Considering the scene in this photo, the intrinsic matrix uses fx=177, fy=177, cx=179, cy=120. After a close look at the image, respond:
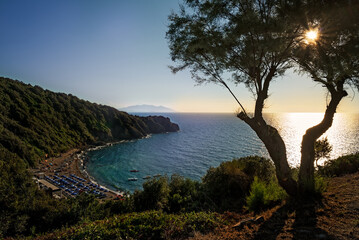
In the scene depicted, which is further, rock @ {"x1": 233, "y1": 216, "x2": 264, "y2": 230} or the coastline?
the coastline

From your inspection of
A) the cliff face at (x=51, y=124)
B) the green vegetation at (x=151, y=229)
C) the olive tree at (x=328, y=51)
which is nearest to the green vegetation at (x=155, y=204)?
the green vegetation at (x=151, y=229)

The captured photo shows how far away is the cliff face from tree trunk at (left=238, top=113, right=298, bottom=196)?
57.4m

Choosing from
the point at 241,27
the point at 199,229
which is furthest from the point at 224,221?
the point at 241,27

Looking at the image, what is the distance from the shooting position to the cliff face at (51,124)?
5232cm

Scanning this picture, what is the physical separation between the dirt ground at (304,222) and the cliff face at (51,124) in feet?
189

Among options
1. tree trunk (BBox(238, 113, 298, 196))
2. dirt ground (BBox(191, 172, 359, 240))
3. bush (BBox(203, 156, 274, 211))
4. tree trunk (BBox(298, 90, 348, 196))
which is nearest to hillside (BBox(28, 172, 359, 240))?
dirt ground (BBox(191, 172, 359, 240))

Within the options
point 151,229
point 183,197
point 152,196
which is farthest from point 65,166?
point 151,229

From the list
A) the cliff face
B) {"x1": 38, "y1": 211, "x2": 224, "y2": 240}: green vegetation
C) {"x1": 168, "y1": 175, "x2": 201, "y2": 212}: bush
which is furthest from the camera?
the cliff face

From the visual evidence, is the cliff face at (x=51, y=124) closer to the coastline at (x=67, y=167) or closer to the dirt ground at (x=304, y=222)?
the coastline at (x=67, y=167)

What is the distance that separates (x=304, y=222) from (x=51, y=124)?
83.8 meters

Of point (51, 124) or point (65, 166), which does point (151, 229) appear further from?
point (51, 124)

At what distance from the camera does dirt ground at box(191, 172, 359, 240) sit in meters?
3.07

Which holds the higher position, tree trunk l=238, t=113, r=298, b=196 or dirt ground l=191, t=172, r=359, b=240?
tree trunk l=238, t=113, r=298, b=196

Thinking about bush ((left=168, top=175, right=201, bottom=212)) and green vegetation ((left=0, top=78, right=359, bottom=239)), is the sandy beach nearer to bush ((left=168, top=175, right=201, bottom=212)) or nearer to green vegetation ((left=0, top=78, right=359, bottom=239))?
green vegetation ((left=0, top=78, right=359, bottom=239))
